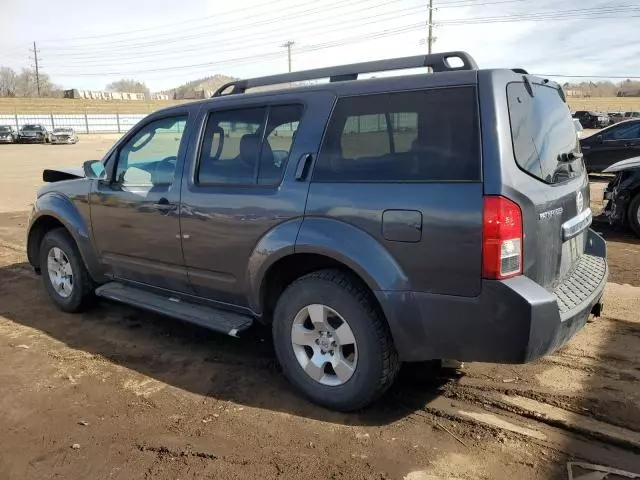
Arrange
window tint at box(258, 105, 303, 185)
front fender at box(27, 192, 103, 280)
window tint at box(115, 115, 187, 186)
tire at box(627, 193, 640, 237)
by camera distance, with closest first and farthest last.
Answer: window tint at box(258, 105, 303, 185) → window tint at box(115, 115, 187, 186) → front fender at box(27, 192, 103, 280) → tire at box(627, 193, 640, 237)

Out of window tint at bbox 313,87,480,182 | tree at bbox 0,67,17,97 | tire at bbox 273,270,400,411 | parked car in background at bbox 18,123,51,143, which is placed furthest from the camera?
tree at bbox 0,67,17,97

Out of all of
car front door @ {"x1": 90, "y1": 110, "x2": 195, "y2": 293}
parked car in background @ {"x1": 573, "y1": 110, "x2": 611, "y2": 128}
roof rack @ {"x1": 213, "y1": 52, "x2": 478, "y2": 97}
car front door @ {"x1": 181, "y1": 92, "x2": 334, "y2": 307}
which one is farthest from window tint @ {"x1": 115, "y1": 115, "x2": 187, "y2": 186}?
parked car in background @ {"x1": 573, "y1": 110, "x2": 611, "y2": 128}

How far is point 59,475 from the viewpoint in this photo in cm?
279

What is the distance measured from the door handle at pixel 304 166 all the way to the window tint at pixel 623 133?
1276 centimetres

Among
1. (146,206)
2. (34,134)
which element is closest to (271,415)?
(146,206)

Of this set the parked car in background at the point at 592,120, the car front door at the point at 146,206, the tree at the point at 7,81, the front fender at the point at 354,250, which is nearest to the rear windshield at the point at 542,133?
the front fender at the point at 354,250

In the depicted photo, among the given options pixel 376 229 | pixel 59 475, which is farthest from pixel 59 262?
pixel 376 229

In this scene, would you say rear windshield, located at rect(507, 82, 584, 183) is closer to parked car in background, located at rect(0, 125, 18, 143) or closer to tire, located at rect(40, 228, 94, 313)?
tire, located at rect(40, 228, 94, 313)

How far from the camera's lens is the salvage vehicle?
7.81 metres

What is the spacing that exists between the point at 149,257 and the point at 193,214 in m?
0.70

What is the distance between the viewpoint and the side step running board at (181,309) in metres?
3.72

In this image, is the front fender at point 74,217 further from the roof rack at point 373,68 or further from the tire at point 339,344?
the tire at point 339,344

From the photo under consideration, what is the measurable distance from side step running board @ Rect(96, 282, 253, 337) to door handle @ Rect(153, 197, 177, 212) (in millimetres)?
717

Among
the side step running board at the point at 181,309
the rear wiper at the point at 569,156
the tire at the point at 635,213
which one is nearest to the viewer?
the rear wiper at the point at 569,156
